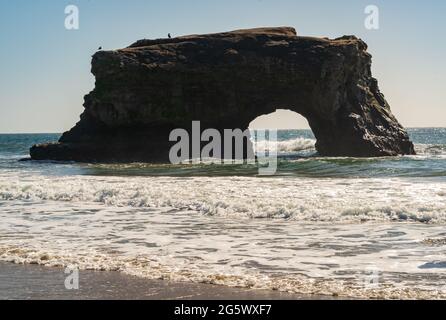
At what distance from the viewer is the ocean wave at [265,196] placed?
14938 mm

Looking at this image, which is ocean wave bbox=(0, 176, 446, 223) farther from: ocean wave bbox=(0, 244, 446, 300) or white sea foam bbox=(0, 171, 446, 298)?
ocean wave bbox=(0, 244, 446, 300)

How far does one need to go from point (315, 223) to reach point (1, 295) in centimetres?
812

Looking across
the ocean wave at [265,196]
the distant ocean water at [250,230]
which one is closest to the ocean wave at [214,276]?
the distant ocean water at [250,230]

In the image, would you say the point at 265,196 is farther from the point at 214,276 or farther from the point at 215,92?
the point at 215,92

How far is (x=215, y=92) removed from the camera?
146ft

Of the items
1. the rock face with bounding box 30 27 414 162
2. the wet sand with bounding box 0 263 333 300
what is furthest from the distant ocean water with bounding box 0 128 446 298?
the rock face with bounding box 30 27 414 162

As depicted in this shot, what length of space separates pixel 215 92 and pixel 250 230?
31828mm

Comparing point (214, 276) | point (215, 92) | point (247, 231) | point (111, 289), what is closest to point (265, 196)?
point (247, 231)

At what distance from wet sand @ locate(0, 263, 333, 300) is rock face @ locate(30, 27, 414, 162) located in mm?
33344

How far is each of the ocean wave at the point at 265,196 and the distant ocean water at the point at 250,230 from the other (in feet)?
0.12

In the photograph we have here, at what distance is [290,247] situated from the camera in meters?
11.3

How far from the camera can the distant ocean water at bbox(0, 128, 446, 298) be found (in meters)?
9.19
